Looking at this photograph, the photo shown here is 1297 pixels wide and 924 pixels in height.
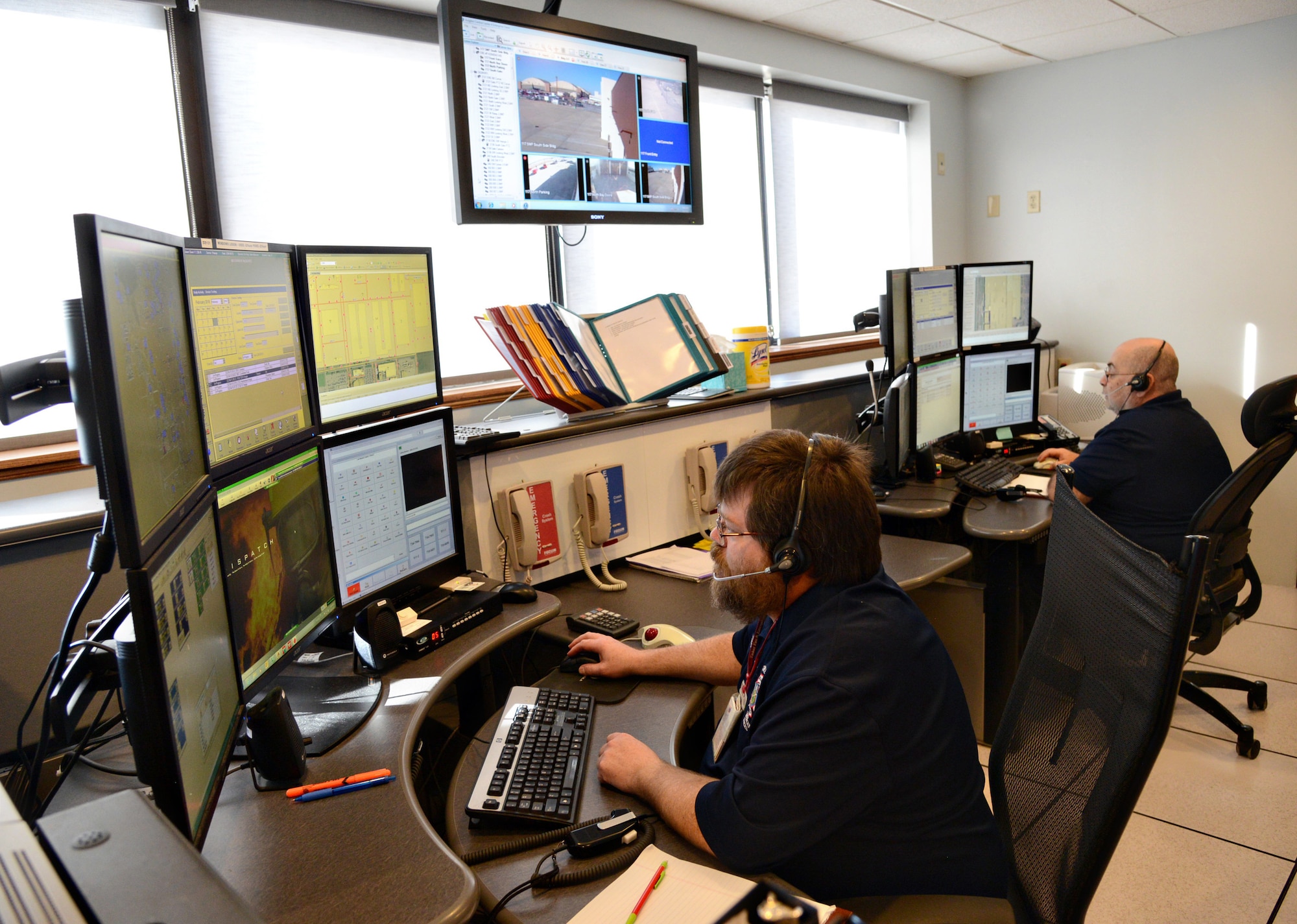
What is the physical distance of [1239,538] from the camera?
2561 mm

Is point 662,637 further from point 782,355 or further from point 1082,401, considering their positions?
point 1082,401

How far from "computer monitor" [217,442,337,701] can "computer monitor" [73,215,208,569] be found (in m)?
0.12

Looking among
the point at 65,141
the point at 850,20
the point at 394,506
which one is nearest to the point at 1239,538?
the point at 394,506

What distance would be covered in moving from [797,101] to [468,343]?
7.30 feet

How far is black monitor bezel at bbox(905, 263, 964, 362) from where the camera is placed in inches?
113

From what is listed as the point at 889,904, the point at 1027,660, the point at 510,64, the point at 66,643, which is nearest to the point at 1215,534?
the point at 1027,660

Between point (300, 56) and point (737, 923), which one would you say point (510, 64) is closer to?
point (300, 56)

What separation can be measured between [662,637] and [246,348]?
3.08 feet

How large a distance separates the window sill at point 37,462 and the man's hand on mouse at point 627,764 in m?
1.36

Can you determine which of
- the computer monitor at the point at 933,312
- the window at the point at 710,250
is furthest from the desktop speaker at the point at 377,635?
the computer monitor at the point at 933,312

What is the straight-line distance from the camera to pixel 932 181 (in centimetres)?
476

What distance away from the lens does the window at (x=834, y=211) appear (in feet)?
13.8

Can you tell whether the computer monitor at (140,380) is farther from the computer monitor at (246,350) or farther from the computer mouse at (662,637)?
the computer mouse at (662,637)

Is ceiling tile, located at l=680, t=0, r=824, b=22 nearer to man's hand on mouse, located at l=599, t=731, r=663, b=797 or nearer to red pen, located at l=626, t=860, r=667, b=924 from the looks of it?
man's hand on mouse, located at l=599, t=731, r=663, b=797
